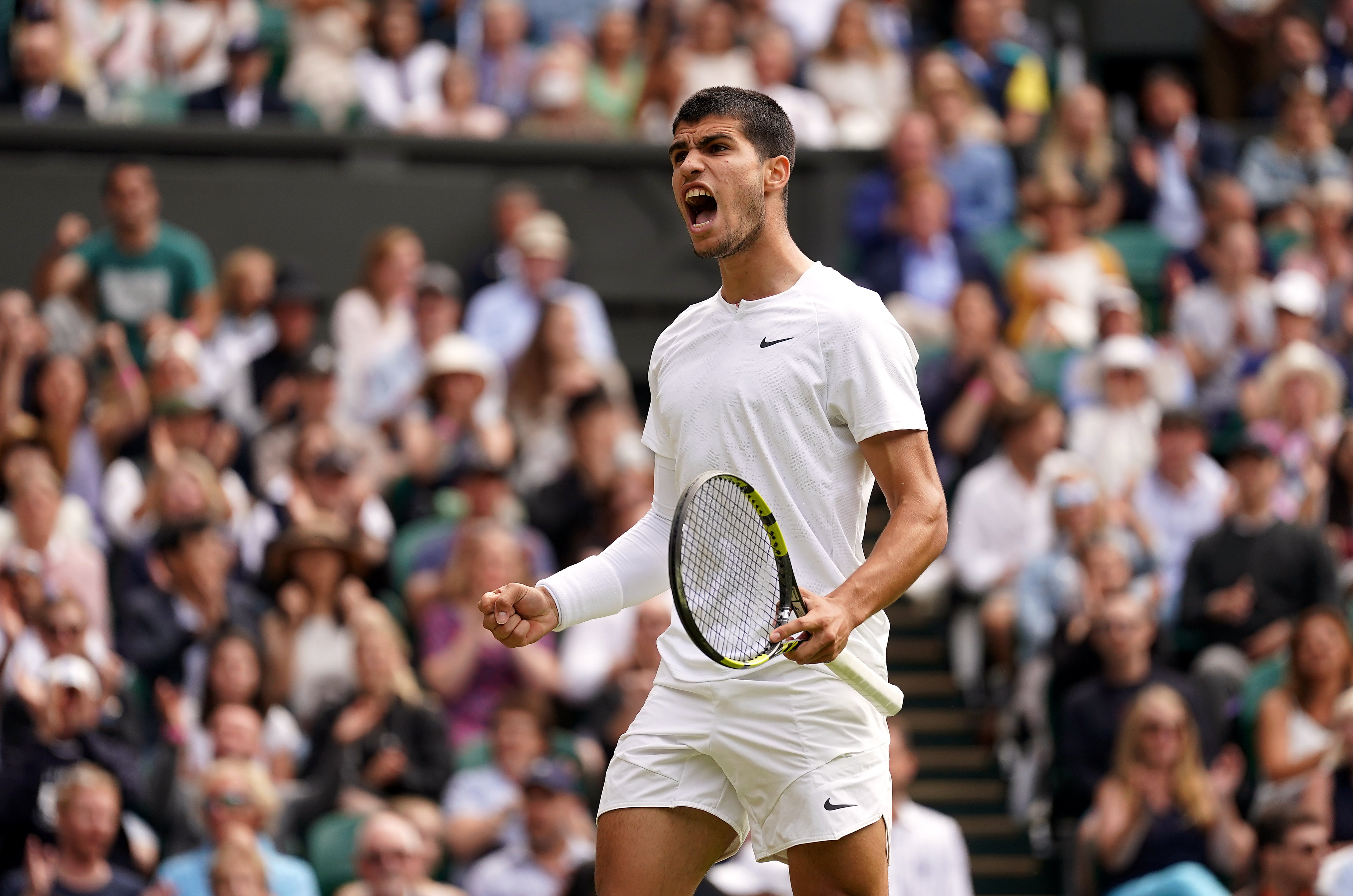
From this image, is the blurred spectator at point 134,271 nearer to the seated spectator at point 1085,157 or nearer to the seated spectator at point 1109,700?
the seated spectator at point 1109,700

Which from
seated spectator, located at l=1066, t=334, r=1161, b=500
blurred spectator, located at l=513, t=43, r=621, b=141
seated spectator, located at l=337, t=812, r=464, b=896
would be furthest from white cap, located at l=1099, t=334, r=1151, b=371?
seated spectator, located at l=337, t=812, r=464, b=896

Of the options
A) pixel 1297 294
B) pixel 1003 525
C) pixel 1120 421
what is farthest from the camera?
pixel 1297 294

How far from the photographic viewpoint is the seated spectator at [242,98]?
1255cm

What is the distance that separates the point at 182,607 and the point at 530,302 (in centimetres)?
316

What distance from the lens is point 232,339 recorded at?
10.7m

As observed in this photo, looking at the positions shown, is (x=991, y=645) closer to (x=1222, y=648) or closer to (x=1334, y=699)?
(x=1222, y=648)

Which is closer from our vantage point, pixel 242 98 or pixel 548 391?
pixel 548 391

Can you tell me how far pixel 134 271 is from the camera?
10773 mm

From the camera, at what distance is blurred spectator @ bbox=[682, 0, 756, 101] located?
1241 centimetres

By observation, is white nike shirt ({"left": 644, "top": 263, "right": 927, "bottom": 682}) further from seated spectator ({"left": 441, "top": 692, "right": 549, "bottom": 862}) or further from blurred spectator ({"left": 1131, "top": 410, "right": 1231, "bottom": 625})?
blurred spectator ({"left": 1131, "top": 410, "right": 1231, "bottom": 625})

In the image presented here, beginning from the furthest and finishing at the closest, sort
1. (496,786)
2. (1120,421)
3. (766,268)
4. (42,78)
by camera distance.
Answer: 1. (42,78)
2. (1120,421)
3. (496,786)
4. (766,268)

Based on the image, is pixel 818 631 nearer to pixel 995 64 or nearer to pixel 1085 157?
pixel 1085 157

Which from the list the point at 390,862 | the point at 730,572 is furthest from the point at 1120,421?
the point at 730,572

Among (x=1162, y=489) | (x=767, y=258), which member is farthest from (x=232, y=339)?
(x=767, y=258)
